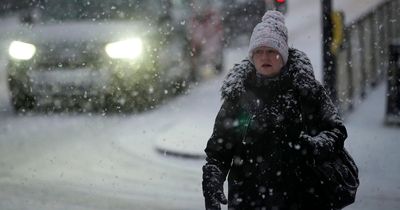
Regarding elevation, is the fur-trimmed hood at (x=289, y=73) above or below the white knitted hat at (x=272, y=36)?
below

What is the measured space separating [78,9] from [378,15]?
5687 mm

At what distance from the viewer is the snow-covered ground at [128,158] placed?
22.1 ft

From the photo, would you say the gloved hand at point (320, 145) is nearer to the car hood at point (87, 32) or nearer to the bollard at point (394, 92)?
the bollard at point (394, 92)

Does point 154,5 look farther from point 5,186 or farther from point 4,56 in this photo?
point 4,56

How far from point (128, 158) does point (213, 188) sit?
5.14m

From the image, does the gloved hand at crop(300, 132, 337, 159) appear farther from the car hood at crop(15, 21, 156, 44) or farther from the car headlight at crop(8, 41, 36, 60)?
the car headlight at crop(8, 41, 36, 60)

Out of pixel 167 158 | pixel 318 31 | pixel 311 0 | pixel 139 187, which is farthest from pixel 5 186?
pixel 311 0

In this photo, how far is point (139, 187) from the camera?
23.5 ft

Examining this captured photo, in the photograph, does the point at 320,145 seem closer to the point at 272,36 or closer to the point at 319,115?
the point at 319,115

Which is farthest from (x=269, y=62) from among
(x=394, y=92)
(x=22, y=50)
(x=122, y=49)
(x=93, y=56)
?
(x=22, y=50)

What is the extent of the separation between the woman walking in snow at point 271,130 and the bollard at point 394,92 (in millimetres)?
6490

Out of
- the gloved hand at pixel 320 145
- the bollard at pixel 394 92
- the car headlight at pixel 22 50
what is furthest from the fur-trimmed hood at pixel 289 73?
the car headlight at pixel 22 50

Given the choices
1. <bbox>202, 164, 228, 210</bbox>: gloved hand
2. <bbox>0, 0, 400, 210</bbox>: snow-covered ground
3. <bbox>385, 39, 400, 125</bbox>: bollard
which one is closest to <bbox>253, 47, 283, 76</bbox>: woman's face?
<bbox>202, 164, 228, 210</bbox>: gloved hand

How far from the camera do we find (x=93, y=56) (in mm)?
10852
